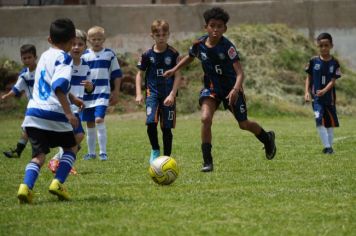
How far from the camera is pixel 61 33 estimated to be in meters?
7.17

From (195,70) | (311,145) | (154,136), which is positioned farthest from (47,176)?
(195,70)

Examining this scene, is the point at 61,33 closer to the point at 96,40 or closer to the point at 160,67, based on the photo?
the point at 160,67

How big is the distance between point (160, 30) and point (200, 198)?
3393 millimetres

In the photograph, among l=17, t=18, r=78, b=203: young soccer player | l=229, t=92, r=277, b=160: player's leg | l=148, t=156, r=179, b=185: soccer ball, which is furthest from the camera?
l=229, t=92, r=277, b=160: player's leg

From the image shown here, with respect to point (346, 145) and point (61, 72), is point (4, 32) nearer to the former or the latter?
point (346, 145)

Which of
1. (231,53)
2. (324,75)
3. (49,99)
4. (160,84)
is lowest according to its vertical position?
(324,75)

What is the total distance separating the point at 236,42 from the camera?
27453 mm

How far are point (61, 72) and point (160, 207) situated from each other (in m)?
1.42

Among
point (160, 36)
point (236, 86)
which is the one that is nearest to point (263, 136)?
point (236, 86)

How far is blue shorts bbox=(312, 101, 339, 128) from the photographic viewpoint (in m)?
12.1

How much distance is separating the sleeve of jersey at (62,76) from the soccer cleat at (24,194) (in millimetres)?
857

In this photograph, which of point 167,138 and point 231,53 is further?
point 167,138

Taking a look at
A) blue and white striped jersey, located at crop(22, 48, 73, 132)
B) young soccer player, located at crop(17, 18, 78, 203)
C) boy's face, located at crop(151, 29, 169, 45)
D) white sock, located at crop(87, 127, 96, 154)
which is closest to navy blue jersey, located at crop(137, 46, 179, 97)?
boy's face, located at crop(151, 29, 169, 45)

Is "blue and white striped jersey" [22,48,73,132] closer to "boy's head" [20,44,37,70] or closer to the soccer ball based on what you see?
the soccer ball
